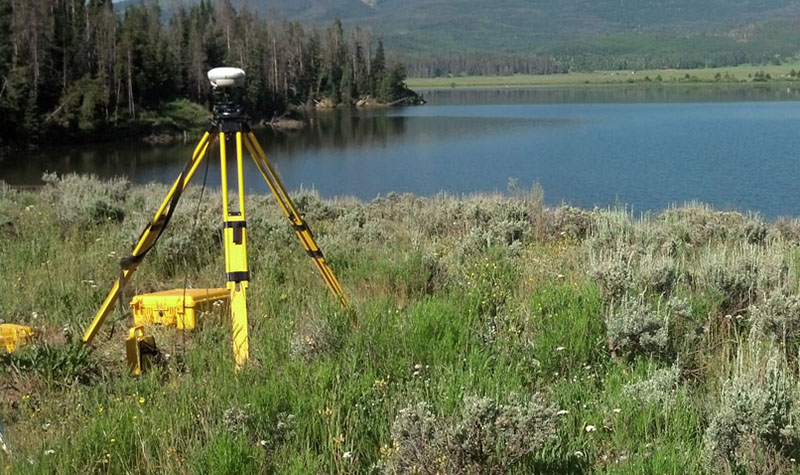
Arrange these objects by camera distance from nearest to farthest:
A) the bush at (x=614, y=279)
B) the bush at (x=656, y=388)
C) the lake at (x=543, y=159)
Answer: the bush at (x=656, y=388) < the bush at (x=614, y=279) < the lake at (x=543, y=159)

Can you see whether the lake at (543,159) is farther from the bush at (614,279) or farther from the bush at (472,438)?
the bush at (472,438)

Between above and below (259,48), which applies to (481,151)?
below

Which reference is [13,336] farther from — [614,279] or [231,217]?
[614,279]

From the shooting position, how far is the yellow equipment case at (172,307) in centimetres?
476

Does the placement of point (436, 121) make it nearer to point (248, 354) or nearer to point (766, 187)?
point (766, 187)

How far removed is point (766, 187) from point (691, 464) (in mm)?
22973

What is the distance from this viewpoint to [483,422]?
2713 millimetres

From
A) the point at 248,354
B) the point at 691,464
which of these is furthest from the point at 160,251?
the point at 691,464

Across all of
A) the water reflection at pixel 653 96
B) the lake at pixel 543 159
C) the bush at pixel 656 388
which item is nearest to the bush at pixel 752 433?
the bush at pixel 656 388

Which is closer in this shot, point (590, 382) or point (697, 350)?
point (590, 382)

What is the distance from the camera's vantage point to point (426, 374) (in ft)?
11.8

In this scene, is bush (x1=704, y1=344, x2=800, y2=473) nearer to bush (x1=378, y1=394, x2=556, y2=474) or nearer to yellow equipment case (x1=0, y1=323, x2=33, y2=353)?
bush (x1=378, y1=394, x2=556, y2=474)

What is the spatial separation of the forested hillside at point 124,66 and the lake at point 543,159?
292 cm

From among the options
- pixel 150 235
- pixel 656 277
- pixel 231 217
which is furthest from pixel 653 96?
pixel 231 217
